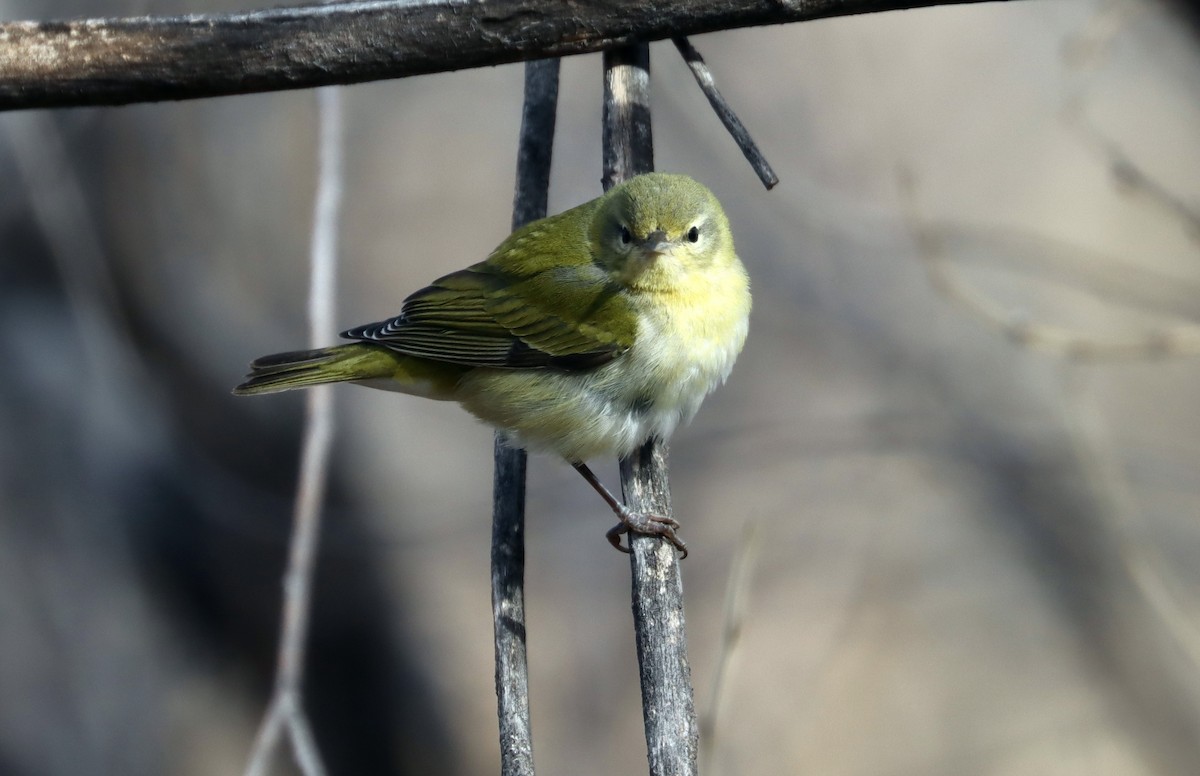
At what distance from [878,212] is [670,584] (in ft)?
11.5

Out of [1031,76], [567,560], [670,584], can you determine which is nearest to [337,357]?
[670,584]

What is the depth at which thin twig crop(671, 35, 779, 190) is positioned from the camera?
2.42m

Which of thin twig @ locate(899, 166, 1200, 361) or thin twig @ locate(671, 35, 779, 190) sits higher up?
thin twig @ locate(899, 166, 1200, 361)

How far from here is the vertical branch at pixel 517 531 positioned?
2.14 m

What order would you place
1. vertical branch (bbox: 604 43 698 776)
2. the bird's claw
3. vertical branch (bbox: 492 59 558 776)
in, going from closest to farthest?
vertical branch (bbox: 604 43 698 776), vertical branch (bbox: 492 59 558 776), the bird's claw

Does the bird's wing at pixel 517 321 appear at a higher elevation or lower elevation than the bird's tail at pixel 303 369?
higher

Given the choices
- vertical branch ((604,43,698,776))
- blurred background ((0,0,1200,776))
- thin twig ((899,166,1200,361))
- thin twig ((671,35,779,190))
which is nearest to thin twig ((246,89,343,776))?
vertical branch ((604,43,698,776))

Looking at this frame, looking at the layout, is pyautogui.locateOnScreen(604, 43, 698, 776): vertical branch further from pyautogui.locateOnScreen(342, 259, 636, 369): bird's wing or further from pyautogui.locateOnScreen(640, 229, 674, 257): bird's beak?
pyautogui.locateOnScreen(342, 259, 636, 369): bird's wing

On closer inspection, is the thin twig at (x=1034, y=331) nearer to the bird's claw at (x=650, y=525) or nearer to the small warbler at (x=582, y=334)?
the small warbler at (x=582, y=334)

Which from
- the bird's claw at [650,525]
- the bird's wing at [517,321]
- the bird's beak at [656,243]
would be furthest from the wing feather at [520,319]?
the bird's claw at [650,525]

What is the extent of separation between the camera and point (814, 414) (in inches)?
202

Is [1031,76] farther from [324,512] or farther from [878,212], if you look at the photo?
[324,512]

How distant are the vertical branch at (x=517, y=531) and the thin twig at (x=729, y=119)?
16.2 inches

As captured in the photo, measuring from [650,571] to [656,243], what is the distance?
3.98 ft
